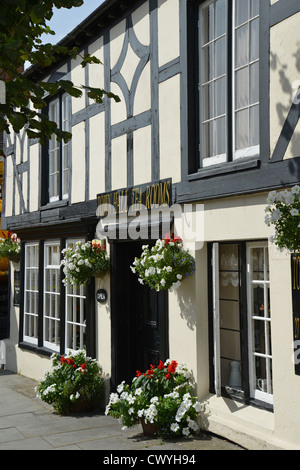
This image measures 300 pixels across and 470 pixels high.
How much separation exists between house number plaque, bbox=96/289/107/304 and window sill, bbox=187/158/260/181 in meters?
2.65

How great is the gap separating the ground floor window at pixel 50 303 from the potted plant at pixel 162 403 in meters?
2.54

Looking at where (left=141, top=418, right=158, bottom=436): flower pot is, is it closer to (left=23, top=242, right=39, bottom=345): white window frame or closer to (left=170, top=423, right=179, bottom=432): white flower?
(left=170, top=423, right=179, bottom=432): white flower

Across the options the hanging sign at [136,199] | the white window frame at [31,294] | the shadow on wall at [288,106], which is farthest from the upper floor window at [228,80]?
the white window frame at [31,294]

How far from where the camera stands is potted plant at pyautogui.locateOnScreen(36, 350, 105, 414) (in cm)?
776

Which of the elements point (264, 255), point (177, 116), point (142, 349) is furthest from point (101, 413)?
point (177, 116)

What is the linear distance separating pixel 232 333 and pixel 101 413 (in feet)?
8.94

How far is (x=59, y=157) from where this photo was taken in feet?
33.7

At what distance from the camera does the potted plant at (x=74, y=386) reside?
25.5ft

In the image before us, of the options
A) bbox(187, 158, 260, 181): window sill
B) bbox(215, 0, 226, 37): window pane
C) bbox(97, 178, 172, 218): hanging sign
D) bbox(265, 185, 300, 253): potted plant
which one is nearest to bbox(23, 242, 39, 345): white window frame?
bbox(97, 178, 172, 218): hanging sign

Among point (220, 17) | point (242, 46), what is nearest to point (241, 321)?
point (242, 46)

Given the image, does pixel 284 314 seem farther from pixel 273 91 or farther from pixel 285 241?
pixel 273 91

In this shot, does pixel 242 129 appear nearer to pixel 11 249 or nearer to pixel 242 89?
pixel 242 89

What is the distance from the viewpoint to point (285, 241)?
15.2ft

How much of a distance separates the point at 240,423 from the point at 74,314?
14.4 ft
